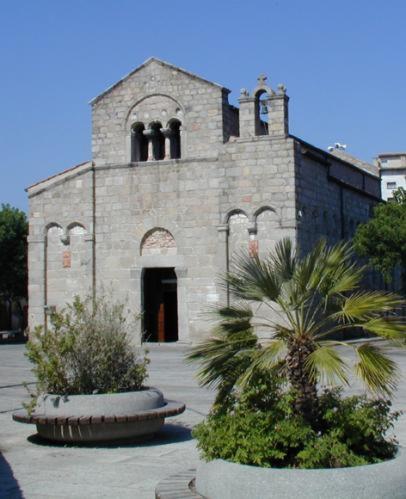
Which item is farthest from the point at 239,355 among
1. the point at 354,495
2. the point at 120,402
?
the point at 120,402

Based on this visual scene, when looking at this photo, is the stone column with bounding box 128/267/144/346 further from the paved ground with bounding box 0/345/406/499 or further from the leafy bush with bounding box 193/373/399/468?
the leafy bush with bounding box 193/373/399/468

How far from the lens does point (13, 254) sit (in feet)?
144

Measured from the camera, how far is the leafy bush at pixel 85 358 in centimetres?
1076

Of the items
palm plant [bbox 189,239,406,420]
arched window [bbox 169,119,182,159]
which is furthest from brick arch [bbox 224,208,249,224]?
palm plant [bbox 189,239,406,420]

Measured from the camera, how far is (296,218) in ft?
97.2

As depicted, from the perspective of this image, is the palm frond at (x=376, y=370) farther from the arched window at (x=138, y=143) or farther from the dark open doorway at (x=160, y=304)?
the arched window at (x=138, y=143)

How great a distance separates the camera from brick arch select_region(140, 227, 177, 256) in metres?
31.6

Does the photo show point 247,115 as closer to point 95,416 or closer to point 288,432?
point 95,416

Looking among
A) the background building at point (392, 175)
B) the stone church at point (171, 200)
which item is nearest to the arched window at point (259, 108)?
the stone church at point (171, 200)

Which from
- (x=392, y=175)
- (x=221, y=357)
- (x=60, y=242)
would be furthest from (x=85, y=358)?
(x=392, y=175)

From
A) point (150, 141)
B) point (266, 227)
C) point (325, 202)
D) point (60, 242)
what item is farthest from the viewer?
point (60, 242)

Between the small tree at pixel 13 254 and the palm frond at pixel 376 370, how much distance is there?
3771 cm

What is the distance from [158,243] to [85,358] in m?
21.1

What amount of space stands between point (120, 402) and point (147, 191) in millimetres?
21959
